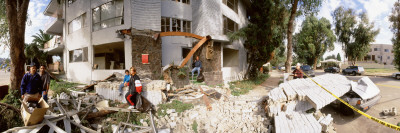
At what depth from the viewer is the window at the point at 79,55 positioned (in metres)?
11.9

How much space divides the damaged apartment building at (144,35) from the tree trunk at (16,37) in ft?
12.2

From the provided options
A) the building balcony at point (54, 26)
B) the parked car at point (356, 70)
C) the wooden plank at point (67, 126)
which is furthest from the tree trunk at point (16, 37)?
the parked car at point (356, 70)

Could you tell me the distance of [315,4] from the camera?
1176cm

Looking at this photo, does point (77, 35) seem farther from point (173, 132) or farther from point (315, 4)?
point (315, 4)

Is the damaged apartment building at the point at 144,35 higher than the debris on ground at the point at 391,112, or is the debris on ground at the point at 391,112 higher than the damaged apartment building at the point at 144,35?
the damaged apartment building at the point at 144,35

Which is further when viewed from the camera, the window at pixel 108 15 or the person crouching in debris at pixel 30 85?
the window at pixel 108 15

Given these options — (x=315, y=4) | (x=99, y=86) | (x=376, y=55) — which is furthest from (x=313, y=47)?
(x=376, y=55)

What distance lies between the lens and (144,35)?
29.8ft

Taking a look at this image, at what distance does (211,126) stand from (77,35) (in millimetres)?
13586

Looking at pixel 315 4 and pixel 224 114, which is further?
pixel 315 4

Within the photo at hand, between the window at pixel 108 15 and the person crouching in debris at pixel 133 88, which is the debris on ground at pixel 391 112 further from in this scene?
the window at pixel 108 15

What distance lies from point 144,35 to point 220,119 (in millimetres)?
6639

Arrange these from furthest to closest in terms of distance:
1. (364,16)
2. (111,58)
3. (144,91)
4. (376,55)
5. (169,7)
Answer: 1. (376,55)
2. (364,16)
3. (111,58)
4. (169,7)
5. (144,91)

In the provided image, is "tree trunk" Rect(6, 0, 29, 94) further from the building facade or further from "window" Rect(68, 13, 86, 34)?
the building facade
